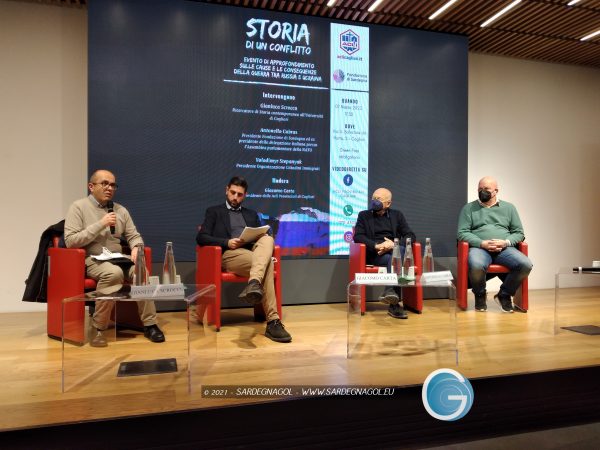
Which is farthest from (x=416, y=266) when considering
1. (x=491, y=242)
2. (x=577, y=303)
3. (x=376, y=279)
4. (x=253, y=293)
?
(x=577, y=303)

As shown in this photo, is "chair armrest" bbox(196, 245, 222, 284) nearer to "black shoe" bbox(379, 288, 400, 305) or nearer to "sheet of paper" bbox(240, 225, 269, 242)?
"sheet of paper" bbox(240, 225, 269, 242)

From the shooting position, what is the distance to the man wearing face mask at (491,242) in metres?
4.02

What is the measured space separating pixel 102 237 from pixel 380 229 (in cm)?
230

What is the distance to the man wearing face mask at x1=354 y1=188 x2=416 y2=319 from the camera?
3.94 metres

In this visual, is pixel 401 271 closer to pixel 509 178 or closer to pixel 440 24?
pixel 440 24

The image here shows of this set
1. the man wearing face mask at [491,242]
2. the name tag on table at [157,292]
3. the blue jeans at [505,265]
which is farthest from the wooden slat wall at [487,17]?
the name tag on table at [157,292]

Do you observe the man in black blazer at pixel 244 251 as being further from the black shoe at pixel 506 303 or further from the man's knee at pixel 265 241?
the black shoe at pixel 506 303

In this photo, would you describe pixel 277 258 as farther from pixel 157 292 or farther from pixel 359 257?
pixel 157 292

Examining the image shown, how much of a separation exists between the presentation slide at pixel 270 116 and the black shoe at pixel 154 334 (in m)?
1.16

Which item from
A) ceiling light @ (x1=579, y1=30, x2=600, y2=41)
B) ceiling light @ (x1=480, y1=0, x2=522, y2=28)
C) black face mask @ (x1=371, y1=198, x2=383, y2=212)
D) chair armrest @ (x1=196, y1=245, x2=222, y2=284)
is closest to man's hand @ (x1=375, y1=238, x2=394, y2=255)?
black face mask @ (x1=371, y1=198, x2=383, y2=212)

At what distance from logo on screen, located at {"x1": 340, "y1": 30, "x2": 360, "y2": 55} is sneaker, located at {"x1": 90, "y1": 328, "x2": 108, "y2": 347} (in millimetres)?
3453

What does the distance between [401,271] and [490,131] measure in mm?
3613

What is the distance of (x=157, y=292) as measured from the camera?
2.24 m

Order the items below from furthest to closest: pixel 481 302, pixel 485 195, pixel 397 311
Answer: pixel 485 195 → pixel 481 302 → pixel 397 311
